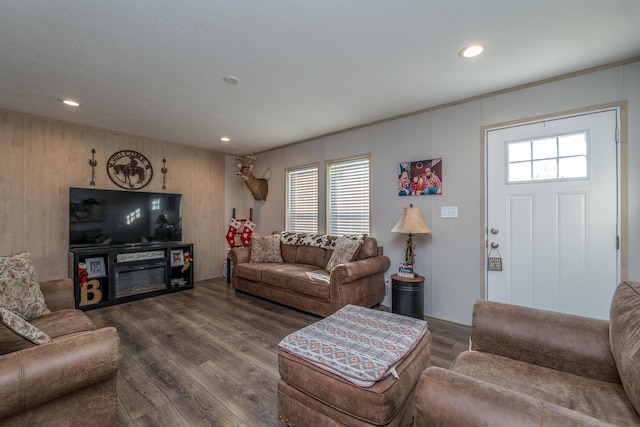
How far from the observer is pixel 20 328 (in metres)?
1.21

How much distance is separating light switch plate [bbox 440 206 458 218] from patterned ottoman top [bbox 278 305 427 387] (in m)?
1.71

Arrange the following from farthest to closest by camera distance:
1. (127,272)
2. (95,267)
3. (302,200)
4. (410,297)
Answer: (302,200) → (127,272) → (95,267) → (410,297)

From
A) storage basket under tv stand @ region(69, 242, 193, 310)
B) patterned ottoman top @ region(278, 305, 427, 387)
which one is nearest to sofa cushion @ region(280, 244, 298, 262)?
storage basket under tv stand @ region(69, 242, 193, 310)

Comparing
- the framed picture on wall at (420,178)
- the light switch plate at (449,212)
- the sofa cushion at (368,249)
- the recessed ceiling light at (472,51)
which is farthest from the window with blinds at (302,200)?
the recessed ceiling light at (472,51)

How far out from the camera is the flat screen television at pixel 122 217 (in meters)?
3.69

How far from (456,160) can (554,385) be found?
2.41 metres

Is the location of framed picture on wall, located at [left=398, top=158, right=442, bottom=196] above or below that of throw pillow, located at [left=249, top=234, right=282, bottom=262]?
above

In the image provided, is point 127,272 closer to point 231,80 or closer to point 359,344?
point 231,80

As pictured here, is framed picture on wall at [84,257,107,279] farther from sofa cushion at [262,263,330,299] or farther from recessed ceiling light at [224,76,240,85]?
recessed ceiling light at [224,76,240,85]

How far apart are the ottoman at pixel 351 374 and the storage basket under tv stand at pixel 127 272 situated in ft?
11.2

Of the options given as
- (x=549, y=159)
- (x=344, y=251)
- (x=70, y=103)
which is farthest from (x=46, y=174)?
(x=549, y=159)

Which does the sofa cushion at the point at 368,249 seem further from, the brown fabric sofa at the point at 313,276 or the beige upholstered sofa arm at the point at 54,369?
the beige upholstered sofa arm at the point at 54,369

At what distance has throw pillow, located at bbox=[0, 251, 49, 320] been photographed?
1.82m

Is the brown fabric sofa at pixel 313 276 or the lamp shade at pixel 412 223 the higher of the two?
the lamp shade at pixel 412 223
